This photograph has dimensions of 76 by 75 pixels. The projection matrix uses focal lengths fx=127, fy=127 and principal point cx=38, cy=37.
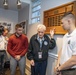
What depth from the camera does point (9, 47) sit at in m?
2.82

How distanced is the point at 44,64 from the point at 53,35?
2.13 ft

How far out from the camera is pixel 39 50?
252 centimetres

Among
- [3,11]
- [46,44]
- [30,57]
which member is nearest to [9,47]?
[30,57]

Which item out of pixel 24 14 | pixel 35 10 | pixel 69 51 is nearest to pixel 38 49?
pixel 69 51

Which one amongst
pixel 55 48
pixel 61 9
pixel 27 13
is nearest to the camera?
pixel 61 9

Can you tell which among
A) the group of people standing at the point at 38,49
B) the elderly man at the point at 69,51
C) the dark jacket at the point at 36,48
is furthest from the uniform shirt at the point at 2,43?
the elderly man at the point at 69,51

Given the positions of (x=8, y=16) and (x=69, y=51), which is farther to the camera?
(x=8, y=16)

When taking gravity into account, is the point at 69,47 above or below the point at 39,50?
above

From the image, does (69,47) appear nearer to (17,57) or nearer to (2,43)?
(17,57)

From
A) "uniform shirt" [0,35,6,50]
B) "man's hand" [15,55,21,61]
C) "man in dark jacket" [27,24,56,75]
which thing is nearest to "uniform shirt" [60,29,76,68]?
"man in dark jacket" [27,24,56,75]

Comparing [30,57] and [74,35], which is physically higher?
[74,35]

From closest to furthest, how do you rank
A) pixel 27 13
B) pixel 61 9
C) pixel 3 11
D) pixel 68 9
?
pixel 68 9 < pixel 61 9 < pixel 27 13 < pixel 3 11

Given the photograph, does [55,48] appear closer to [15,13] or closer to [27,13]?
[27,13]

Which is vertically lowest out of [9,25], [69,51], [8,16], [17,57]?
[17,57]
